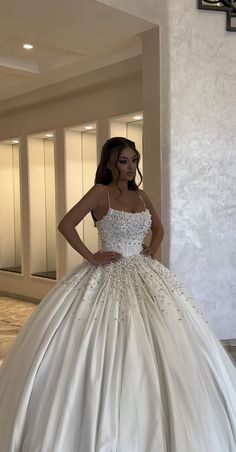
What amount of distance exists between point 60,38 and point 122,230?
9.11 ft

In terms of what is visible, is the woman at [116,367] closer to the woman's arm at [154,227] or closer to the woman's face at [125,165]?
the woman's face at [125,165]

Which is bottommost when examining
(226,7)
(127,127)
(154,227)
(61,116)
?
(154,227)

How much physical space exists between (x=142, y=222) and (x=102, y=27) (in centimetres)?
242

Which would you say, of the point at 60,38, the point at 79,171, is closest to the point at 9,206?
the point at 79,171

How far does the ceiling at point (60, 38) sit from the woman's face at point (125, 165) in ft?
5.64

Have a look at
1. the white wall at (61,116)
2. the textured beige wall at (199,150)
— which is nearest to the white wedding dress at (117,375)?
the textured beige wall at (199,150)

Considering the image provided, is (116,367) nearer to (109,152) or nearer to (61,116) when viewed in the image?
(109,152)

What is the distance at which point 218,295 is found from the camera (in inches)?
174

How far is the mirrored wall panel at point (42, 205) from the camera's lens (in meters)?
7.01

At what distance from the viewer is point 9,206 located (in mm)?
7770

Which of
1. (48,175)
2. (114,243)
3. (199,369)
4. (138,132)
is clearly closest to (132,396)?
(199,369)

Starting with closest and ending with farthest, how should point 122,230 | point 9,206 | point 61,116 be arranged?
point 122,230 < point 61,116 < point 9,206

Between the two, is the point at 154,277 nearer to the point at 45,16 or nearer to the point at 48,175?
the point at 45,16

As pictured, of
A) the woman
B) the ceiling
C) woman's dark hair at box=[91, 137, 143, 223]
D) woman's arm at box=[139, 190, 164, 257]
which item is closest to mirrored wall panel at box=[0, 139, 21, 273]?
the ceiling
